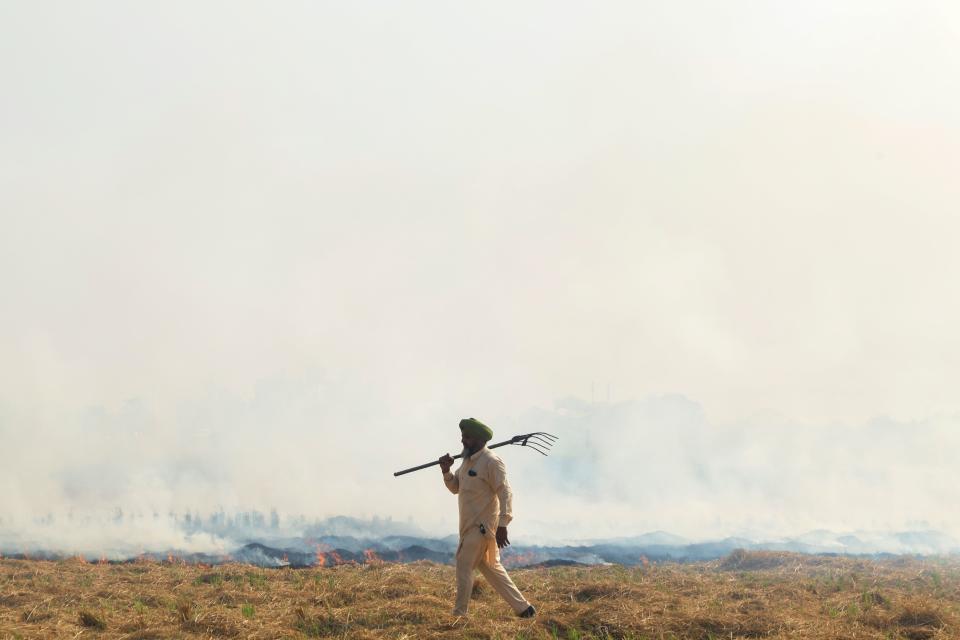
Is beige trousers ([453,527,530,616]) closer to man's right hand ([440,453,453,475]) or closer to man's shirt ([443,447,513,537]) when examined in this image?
man's shirt ([443,447,513,537])

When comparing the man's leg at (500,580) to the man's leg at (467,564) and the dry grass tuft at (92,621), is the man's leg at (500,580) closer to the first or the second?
the man's leg at (467,564)

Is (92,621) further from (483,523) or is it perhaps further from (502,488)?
(502,488)

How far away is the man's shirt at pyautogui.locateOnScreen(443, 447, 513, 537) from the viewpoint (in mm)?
10148

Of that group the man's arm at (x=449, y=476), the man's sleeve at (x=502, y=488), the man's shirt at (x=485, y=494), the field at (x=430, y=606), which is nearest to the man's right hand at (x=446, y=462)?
the man's arm at (x=449, y=476)

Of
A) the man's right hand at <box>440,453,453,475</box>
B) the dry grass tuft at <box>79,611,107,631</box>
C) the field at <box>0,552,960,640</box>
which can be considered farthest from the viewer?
the man's right hand at <box>440,453,453,475</box>

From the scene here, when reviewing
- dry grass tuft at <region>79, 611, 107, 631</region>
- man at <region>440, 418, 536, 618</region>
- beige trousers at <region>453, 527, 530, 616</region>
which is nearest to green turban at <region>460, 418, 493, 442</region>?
man at <region>440, 418, 536, 618</region>

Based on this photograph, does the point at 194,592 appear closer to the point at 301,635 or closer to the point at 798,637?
the point at 301,635

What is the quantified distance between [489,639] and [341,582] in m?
5.52

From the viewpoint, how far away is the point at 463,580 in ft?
32.9

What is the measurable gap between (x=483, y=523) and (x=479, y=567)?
556 millimetres

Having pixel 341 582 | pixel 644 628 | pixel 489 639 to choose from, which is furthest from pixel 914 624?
pixel 341 582

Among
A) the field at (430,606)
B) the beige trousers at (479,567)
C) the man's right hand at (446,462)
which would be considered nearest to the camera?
the field at (430,606)

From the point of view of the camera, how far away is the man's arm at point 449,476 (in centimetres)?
1062

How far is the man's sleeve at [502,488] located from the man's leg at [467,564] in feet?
1.18
